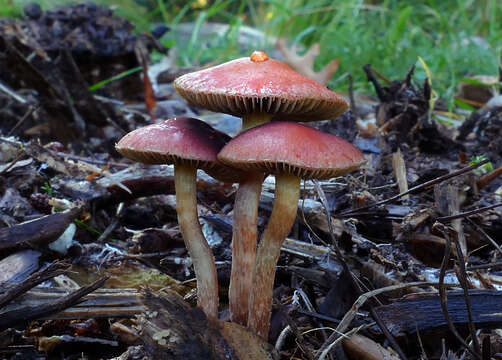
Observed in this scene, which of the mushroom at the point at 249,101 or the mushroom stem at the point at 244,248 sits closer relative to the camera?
the mushroom at the point at 249,101

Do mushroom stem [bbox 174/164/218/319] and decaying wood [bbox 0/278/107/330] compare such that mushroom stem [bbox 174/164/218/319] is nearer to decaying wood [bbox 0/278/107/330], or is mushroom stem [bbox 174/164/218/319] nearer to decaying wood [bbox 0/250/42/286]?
decaying wood [bbox 0/278/107/330]

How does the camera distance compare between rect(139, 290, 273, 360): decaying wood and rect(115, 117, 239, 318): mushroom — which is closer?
rect(139, 290, 273, 360): decaying wood

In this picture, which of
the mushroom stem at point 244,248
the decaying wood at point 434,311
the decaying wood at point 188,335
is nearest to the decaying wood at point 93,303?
the decaying wood at point 188,335

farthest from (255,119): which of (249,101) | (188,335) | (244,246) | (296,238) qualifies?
(188,335)

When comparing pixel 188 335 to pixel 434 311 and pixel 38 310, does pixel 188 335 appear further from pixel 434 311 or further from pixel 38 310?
pixel 434 311

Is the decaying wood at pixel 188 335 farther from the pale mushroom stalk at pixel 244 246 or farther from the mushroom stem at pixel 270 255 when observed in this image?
the pale mushroom stalk at pixel 244 246

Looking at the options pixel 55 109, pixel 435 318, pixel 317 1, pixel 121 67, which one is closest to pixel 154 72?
pixel 121 67

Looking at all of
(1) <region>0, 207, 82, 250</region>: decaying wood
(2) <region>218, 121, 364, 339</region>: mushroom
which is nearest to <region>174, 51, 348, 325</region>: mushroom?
(2) <region>218, 121, 364, 339</region>: mushroom

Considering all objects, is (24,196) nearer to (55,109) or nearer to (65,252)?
(65,252)
